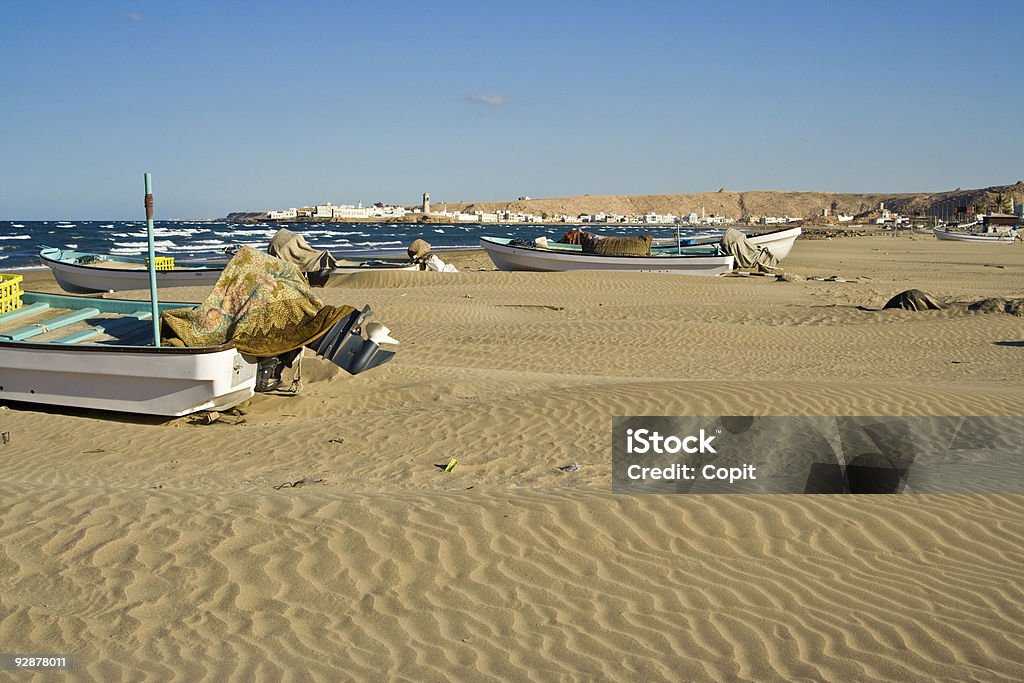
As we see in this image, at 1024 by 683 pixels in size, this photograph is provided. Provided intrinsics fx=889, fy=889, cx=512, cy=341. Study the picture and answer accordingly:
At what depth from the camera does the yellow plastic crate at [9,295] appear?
1291 centimetres

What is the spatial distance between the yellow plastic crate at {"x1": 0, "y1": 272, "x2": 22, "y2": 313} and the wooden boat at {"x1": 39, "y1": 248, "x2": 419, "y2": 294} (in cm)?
1120

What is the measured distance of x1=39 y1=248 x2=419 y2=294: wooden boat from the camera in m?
25.0

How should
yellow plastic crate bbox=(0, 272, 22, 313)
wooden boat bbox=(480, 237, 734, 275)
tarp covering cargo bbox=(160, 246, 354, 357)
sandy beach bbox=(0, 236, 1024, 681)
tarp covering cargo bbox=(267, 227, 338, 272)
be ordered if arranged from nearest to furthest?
sandy beach bbox=(0, 236, 1024, 681) < tarp covering cargo bbox=(160, 246, 354, 357) < yellow plastic crate bbox=(0, 272, 22, 313) < tarp covering cargo bbox=(267, 227, 338, 272) < wooden boat bbox=(480, 237, 734, 275)

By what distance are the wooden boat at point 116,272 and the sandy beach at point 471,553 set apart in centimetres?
1518

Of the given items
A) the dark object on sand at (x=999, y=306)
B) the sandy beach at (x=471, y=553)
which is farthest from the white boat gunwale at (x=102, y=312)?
the dark object on sand at (x=999, y=306)

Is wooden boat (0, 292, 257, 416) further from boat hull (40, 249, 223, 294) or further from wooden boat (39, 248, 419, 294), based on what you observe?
wooden boat (39, 248, 419, 294)

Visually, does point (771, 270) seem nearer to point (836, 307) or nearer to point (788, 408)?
point (836, 307)

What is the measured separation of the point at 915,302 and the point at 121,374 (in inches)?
669

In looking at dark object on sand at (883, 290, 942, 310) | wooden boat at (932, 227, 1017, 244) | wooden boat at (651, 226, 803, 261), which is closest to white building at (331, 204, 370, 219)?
wooden boat at (932, 227, 1017, 244)

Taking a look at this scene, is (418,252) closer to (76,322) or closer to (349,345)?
(76,322)

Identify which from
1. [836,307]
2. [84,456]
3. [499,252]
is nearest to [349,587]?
[84,456]

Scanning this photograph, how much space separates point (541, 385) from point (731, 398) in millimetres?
2728

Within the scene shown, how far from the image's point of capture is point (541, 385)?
12016 millimetres

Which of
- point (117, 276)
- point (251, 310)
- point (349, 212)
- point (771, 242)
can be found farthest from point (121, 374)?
point (349, 212)
